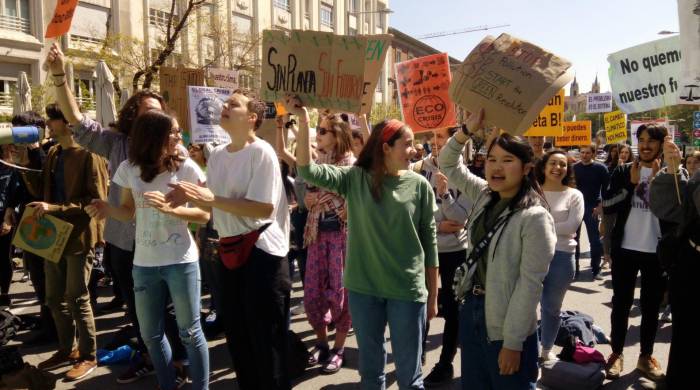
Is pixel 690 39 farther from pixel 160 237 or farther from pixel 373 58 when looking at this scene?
pixel 160 237

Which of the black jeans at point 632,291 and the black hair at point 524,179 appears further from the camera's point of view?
the black jeans at point 632,291

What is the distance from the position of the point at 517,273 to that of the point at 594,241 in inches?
260

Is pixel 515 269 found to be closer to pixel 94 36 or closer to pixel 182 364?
pixel 182 364

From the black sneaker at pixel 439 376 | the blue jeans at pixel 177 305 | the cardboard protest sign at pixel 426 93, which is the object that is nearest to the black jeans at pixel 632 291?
the black sneaker at pixel 439 376

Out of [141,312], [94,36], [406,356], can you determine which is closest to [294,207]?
[141,312]

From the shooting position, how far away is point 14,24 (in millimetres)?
23375

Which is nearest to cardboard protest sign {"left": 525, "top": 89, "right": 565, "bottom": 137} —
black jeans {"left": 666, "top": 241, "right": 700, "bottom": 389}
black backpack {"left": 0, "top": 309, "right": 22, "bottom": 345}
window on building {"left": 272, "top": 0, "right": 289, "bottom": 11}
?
black jeans {"left": 666, "top": 241, "right": 700, "bottom": 389}

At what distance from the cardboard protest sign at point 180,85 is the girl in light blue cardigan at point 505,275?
4137mm

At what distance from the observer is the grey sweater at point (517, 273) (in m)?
2.53

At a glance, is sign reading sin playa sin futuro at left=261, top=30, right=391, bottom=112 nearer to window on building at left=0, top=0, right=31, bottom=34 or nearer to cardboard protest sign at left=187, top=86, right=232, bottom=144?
cardboard protest sign at left=187, top=86, right=232, bottom=144

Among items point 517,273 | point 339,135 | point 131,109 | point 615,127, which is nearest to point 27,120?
point 131,109

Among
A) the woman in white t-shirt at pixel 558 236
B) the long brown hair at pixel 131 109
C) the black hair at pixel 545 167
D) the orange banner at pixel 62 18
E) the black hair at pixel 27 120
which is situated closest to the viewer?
the long brown hair at pixel 131 109

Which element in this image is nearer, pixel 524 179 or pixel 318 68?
pixel 524 179

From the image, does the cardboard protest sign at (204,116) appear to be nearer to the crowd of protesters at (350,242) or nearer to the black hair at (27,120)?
the crowd of protesters at (350,242)
